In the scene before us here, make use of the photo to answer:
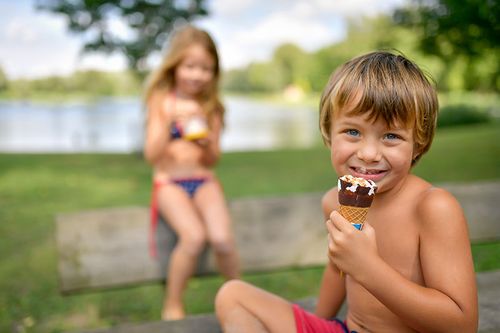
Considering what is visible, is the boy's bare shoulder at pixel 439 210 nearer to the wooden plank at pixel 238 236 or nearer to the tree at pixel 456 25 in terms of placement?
the wooden plank at pixel 238 236

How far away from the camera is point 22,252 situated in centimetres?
579

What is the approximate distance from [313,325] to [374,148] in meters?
0.70

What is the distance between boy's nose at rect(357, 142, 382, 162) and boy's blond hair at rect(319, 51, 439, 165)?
0.08 metres

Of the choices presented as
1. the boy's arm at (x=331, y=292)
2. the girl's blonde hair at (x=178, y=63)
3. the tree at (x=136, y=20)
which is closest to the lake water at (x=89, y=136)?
the tree at (x=136, y=20)

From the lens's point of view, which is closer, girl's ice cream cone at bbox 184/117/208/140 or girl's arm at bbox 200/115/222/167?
girl's ice cream cone at bbox 184/117/208/140

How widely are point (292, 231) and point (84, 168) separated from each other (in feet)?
31.0

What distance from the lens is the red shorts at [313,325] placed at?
1963mm

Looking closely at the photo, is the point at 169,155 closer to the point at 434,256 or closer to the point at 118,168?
the point at 434,256

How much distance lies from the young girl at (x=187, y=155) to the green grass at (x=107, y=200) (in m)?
0.78

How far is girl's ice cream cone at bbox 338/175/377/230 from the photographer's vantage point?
159 centimetres

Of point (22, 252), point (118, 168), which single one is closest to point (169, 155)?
point (22, 252)

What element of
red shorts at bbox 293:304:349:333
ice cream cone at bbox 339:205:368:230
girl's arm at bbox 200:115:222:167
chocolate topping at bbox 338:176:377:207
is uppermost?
chocolate topping at bbox 338:176:377:207

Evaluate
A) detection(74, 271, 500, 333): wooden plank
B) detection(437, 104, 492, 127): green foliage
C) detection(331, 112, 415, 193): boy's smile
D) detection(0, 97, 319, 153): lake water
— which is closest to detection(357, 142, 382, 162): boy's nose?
detection(331, 112, 415, 193): boy's smile

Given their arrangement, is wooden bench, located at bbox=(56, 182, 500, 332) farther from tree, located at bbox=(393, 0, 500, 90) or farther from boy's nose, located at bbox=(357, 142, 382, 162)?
tree, located at bbox=(393, 0, 500, 90)
